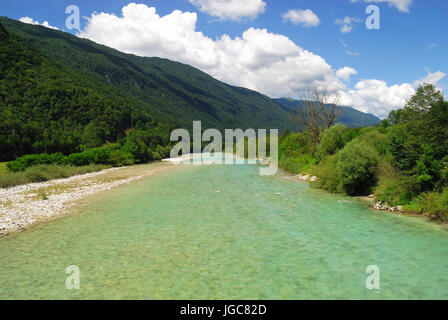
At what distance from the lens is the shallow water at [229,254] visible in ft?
29.8

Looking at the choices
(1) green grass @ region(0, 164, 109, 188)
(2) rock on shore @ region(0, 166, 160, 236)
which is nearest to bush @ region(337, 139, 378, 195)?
(2) rock on shore @ region(0, 166, 160, 236)

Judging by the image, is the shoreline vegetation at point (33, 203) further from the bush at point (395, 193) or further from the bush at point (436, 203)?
the bush at point (436, 203)

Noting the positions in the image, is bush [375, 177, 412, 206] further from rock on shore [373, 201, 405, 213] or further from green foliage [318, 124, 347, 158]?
green foliage [318, 124, 347, 158]

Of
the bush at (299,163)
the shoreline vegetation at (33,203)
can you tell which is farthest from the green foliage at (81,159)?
the bush at (299,163)

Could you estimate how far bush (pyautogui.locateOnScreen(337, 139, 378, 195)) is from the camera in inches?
917

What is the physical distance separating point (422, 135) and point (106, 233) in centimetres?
1914

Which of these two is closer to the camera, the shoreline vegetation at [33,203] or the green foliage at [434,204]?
the green foliage at [434,204]

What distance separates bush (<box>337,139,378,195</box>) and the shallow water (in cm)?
380

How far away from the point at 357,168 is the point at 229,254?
1571cm

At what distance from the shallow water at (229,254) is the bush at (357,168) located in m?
Result: 3.80

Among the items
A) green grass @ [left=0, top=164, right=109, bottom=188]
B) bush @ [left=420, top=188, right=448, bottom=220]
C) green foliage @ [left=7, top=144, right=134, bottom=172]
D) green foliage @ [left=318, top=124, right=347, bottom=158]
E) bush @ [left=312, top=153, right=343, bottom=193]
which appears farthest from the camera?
green foliage @ [left=7, top=144, right=134, bottom=172]

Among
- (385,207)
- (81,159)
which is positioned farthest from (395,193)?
(81,159)
